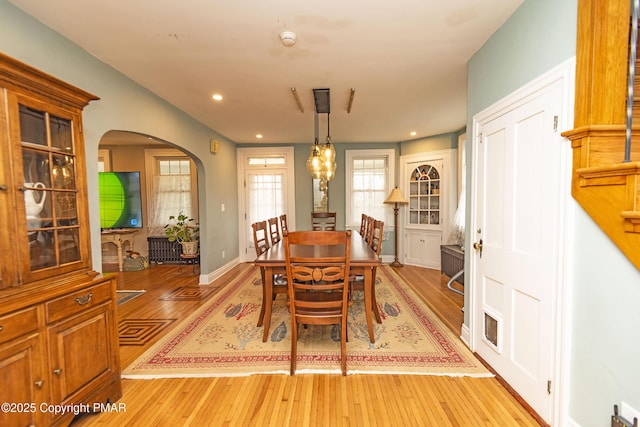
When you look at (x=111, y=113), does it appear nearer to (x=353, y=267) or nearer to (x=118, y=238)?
(x=353, y=267)

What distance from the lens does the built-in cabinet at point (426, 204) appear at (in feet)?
16.4

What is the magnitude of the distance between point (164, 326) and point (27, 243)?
185 centimetres

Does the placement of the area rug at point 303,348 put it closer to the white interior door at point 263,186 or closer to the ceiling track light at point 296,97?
the ceiling track light at point 296,97

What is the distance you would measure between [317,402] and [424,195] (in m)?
4.48

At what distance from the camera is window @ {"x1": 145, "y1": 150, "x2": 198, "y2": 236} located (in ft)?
18.5

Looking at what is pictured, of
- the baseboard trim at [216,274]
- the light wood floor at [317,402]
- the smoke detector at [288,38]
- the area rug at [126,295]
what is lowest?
the light wood floor at [317,402]

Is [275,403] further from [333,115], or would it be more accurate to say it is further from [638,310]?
[333,115]

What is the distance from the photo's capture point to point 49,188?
151 centimetres

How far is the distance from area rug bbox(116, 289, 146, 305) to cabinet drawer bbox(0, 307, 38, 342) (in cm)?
260

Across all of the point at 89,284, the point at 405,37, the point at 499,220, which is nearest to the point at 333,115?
the point at 405,37

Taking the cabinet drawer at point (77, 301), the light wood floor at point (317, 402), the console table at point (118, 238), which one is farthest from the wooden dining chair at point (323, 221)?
the console table at point (118, 238)

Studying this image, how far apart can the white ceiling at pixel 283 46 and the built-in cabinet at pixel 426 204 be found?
1.59 m

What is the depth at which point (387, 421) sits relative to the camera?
1582 mm

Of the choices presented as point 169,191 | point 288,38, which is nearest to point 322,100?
point 288,38
